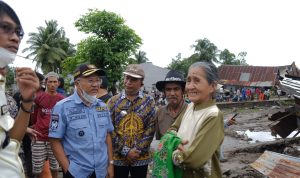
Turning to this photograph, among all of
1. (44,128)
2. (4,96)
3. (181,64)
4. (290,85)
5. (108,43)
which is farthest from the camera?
(181,64)

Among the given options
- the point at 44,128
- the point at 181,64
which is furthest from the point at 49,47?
the point at 44,128

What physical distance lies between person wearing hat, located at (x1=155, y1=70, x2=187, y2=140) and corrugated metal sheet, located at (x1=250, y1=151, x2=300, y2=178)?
8.55 feet

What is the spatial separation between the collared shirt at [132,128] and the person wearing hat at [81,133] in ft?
1.35

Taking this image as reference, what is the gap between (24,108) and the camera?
1964mm

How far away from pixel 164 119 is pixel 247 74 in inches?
2194

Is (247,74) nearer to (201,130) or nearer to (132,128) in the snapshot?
(132,128)

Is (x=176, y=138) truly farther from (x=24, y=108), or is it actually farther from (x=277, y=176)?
(x=277, y=176)

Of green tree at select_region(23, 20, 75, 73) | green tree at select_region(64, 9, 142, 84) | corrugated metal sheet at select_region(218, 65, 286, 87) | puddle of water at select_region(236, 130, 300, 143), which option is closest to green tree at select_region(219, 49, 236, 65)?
corrugated metal sheet at select_region(218, 65, 286, 87)

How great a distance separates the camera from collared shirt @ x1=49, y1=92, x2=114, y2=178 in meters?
3.07

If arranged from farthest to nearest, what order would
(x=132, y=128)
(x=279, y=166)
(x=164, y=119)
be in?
(x=279, y=166)
(x=132, y=128)
(x=164, y=119)

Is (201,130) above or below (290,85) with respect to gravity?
below

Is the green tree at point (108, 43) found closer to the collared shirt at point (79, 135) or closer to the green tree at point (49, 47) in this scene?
the green tree at point (49, 47)

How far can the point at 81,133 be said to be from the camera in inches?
122

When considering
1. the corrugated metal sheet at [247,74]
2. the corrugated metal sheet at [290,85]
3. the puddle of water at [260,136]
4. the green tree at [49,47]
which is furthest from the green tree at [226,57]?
the corrugated metal sheet at [290,85]
